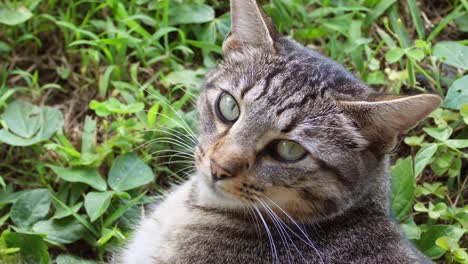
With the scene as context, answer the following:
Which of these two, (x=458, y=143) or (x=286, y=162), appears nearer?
(x=286, y=162)

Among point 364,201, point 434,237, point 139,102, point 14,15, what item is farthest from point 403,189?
point 14,15

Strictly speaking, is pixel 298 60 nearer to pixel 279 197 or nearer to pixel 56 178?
pixel 279 197

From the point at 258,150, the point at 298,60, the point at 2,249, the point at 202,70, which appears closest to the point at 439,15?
the point at 202,70

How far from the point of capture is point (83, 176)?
339 cm

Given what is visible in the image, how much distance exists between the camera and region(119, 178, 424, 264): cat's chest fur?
264cm

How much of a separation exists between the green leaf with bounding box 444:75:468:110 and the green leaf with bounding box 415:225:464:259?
2.17 ft

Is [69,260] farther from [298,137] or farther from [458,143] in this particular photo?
[458,143]

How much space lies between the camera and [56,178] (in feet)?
11.5

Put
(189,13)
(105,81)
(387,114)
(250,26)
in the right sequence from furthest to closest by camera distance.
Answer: (189,13) < (105,81) < (250,26) < (387,114)

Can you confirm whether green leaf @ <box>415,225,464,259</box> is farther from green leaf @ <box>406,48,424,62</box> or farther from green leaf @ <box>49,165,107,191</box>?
green leaf @ <box>49,165,107,191</box>

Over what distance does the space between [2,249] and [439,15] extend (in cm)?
329

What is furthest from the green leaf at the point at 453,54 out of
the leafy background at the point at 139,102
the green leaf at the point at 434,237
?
the green leaf at the point at 434,237

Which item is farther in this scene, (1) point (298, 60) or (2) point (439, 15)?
(2) point (439, 15)

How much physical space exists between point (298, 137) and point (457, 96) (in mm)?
1298
